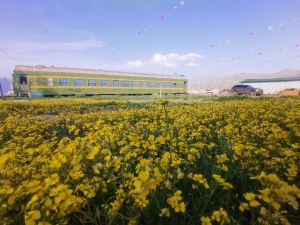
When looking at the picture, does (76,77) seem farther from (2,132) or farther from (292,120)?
(292,120)

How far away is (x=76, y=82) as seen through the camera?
65.8 feet

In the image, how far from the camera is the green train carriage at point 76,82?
17.9 meters

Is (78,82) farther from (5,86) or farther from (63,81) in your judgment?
(5,86)

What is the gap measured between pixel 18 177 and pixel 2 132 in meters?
3.28

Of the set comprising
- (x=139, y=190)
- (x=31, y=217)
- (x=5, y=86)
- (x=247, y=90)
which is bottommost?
(x=31, y=217)

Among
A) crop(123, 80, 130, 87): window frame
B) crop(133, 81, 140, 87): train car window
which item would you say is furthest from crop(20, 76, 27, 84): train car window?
crop(133, 81, 140, 87): train car window

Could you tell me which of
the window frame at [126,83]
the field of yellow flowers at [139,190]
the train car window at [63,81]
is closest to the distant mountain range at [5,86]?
the window frame at [126,83]

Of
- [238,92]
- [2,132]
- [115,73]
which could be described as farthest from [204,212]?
[238,92]

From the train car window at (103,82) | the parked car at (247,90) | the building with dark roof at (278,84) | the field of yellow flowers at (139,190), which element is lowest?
the field of yellow flowers at (139,190)

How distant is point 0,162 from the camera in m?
1.63

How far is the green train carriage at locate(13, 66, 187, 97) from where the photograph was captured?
58.9 ft

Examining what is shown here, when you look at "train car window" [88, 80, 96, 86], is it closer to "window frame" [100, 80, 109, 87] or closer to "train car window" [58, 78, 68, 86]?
"window frame" [100, 80, 109, 87]

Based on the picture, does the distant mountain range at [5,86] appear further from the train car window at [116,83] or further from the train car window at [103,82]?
the train car window at [103,82]

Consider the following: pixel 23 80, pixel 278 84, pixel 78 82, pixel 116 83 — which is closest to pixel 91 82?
pixel 78 82
